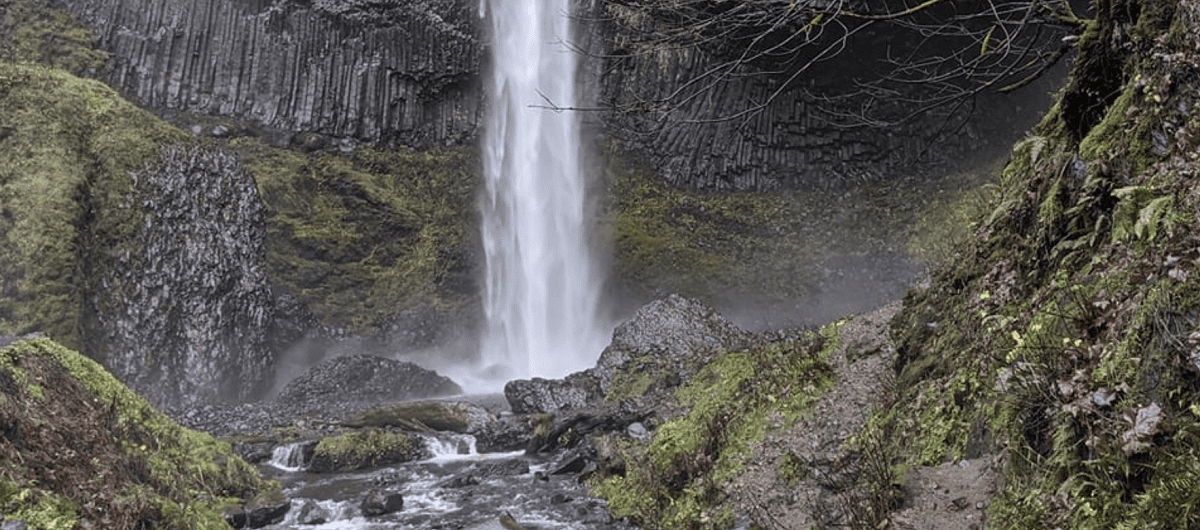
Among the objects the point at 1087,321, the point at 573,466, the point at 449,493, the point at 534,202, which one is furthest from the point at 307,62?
the point at 1087,321

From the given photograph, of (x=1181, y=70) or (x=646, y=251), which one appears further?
(x=646, y=251)

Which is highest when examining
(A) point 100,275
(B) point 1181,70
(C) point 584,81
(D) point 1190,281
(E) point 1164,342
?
(C) point 584,81

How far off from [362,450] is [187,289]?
1123cm

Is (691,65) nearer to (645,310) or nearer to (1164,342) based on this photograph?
(645,310)

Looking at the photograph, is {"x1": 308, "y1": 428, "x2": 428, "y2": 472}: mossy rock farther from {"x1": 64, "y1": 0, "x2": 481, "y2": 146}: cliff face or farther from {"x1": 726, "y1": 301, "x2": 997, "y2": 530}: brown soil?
{"x1": 64, "y1": 0, "x2": 481, "y2": 146}: cliff face

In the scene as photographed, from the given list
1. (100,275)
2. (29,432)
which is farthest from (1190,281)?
(100,275)

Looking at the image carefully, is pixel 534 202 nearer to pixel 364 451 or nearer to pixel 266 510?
pixel 364 451

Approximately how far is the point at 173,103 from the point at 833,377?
25.6m

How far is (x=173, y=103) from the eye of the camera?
24.8 meters

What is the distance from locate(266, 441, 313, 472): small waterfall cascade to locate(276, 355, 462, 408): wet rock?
234 inches

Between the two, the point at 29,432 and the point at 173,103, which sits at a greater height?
the point at 173,103

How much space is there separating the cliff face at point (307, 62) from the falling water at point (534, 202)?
1.73 meters

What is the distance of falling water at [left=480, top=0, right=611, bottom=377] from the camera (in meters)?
25.0

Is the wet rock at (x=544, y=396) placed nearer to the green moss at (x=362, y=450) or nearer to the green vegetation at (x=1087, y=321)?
the green moss at (x=362, y=450)
